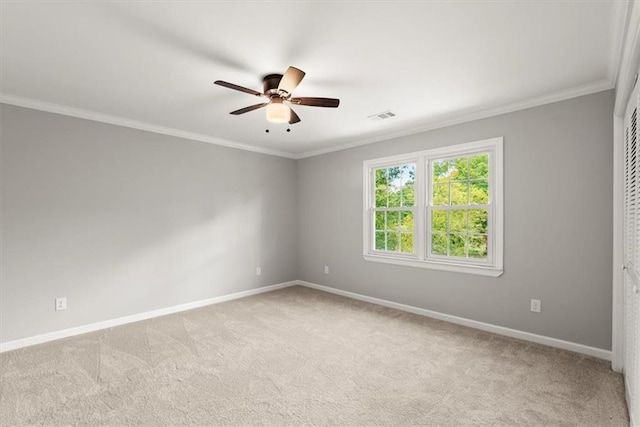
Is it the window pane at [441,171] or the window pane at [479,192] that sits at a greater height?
the window pane at [441,171]

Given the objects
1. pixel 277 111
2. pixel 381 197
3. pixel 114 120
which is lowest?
pixel 381 197

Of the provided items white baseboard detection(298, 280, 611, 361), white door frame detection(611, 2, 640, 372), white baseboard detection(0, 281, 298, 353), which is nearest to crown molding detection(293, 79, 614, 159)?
white door frame detection(611, 2, 640, 372)

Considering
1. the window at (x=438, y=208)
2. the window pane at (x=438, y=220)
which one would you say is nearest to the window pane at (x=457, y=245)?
the window at (x=438, y=208)

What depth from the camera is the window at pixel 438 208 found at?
11.3ft

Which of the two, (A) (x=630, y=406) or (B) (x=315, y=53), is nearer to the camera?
(A) (x=630, y=406)

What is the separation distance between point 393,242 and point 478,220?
3.91 feet

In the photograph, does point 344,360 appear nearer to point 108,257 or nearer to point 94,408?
point 94,408

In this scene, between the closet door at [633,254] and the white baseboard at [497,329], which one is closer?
the closet door at [633,254]

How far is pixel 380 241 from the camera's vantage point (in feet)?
15.1

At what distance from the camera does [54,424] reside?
6.28ft

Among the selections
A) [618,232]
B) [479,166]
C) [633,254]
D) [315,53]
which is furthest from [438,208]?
[315,53]

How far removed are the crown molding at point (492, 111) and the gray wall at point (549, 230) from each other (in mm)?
58

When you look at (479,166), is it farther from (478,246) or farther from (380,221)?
(380,221)

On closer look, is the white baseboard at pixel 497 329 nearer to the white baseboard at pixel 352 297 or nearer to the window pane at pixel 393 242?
the white baseboard at pixel 352 297
